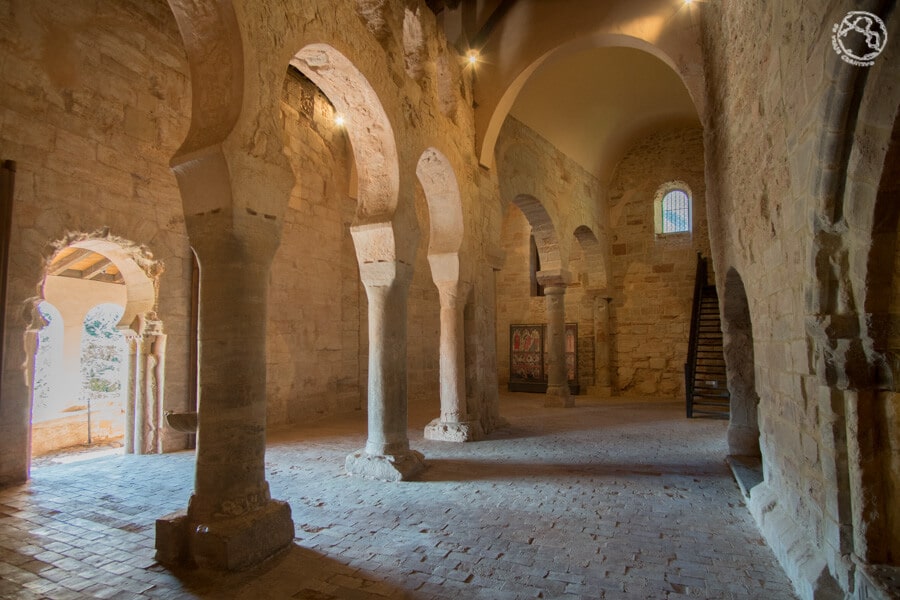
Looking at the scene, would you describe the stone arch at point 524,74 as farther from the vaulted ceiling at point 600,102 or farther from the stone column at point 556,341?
the stone column at point 556,341

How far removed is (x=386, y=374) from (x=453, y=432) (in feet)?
6.77

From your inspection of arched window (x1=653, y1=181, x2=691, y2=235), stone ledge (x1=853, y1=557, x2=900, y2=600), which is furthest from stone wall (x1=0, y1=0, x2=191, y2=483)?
arched window (x1=653, y1=181, x2=691, y2=235)

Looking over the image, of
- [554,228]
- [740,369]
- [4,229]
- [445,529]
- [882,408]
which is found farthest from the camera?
[554,228]

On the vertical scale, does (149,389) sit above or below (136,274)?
below

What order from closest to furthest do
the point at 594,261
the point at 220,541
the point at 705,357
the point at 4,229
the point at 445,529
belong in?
the point at 220,541 < the point at 445,529 < the point at 4,229 < the point at 705,357 < the point at 594,261

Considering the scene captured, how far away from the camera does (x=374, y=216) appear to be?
5.64 m

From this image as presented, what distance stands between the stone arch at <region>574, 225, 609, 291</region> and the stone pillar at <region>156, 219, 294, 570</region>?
1035 centimetres

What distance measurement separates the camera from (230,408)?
3.41 meters

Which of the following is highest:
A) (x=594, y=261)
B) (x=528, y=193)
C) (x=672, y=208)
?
(x=672, y=208)

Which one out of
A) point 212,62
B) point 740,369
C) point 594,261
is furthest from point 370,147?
point 594,261

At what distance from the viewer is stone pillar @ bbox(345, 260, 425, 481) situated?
553cm

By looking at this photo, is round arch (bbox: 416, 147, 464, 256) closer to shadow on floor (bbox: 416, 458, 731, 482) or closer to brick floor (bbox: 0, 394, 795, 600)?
brick floor (bbox: 0, 394, 795, 600)

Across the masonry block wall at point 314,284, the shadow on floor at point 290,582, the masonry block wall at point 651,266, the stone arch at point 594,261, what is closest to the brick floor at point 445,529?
the shadow on floor at point 290,582

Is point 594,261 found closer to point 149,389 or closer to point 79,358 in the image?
point 149,389
